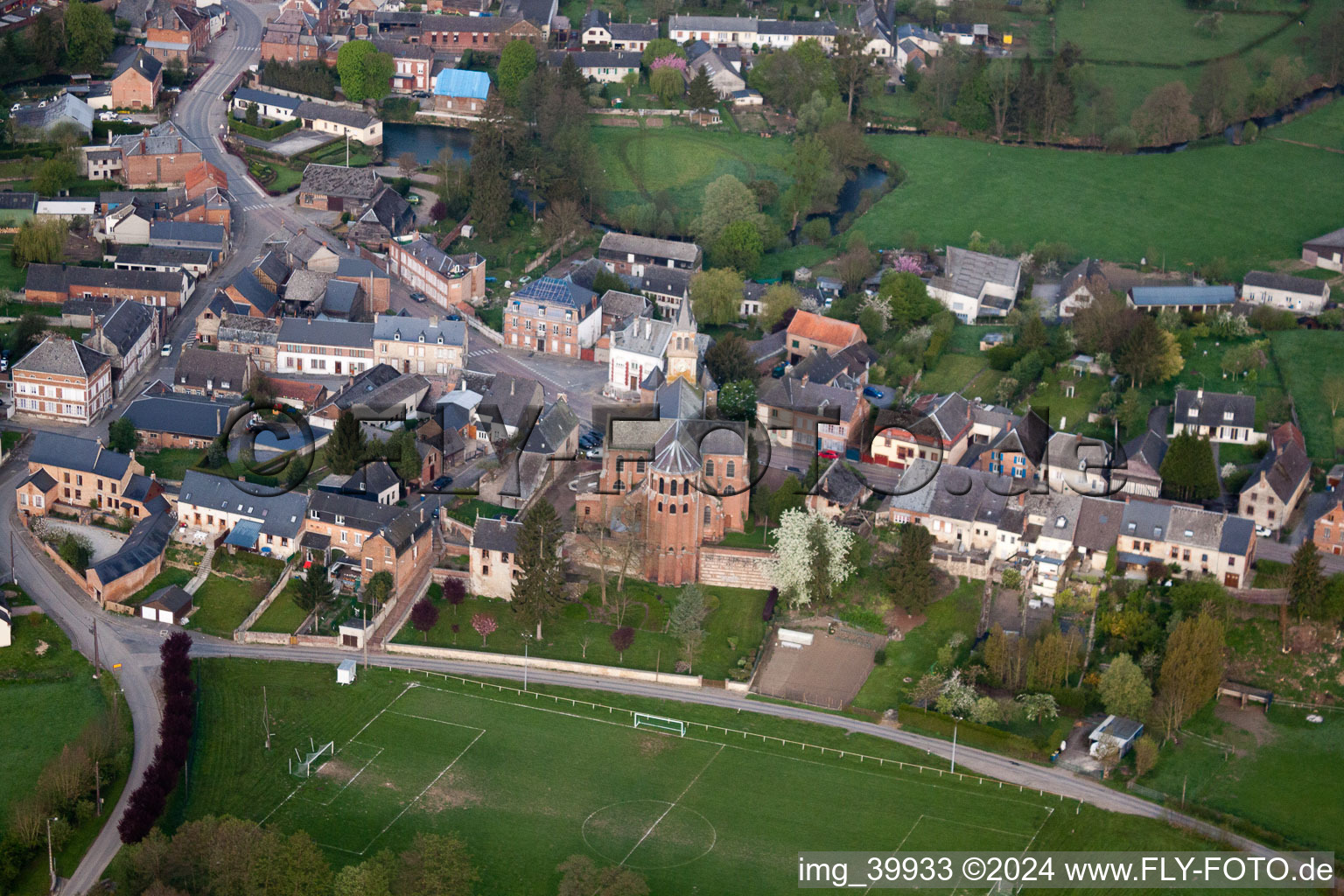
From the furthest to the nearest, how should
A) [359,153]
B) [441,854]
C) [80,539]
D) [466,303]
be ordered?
[359,153] < [466,303] < [80,539] < [441,854]

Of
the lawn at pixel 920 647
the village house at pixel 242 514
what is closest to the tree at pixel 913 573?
the lawn at pixel 920 647

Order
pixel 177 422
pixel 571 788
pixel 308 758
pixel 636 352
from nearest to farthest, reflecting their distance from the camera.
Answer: pixel 571 788 → pixel 308 758 → pixel 177 422 → pixel 636 352

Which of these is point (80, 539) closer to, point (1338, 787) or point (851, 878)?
point (851, 878)

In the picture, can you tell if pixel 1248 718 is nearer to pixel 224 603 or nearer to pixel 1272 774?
pixel 1272 774

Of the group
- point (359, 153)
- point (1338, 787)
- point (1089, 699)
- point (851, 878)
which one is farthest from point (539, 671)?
point (359, 153)

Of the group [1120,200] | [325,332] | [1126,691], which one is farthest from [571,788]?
[1120,200]

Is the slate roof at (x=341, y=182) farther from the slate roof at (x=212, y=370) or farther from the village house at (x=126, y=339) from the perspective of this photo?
the slate roof at (x=212, y=370)
